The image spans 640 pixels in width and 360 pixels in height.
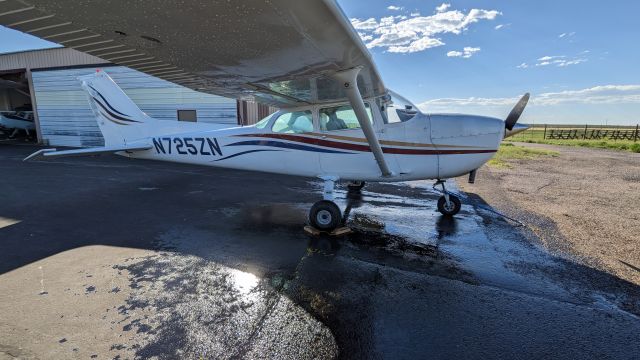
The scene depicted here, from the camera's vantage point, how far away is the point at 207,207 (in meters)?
6.62

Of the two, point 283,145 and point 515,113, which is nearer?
point 515,113

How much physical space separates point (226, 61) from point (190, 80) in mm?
1528

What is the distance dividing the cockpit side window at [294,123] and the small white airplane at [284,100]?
2 cm

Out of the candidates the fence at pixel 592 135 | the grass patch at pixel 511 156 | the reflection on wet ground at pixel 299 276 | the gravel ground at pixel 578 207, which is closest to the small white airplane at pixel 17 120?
the reflection on wet ground at pixel 299 276

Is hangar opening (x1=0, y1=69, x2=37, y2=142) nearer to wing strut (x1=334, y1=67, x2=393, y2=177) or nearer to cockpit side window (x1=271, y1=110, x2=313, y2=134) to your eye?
cockpit side window (x1=271, y1=110, x2=313, y2=134)

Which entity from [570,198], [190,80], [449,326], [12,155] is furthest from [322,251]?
[12,155]

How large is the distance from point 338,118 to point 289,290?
3.23 m

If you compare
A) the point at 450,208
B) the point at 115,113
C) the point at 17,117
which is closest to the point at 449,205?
the point at 450,208

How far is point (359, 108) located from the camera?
4.39 m

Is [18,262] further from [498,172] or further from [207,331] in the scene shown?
[498,172]

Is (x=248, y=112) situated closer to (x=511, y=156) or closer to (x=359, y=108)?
(x=359, y=108)

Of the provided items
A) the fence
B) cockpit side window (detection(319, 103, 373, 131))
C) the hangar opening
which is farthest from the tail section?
the fence

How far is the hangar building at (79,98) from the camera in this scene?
15273mm

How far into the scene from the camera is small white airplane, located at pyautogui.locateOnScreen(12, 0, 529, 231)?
2.44 metres
